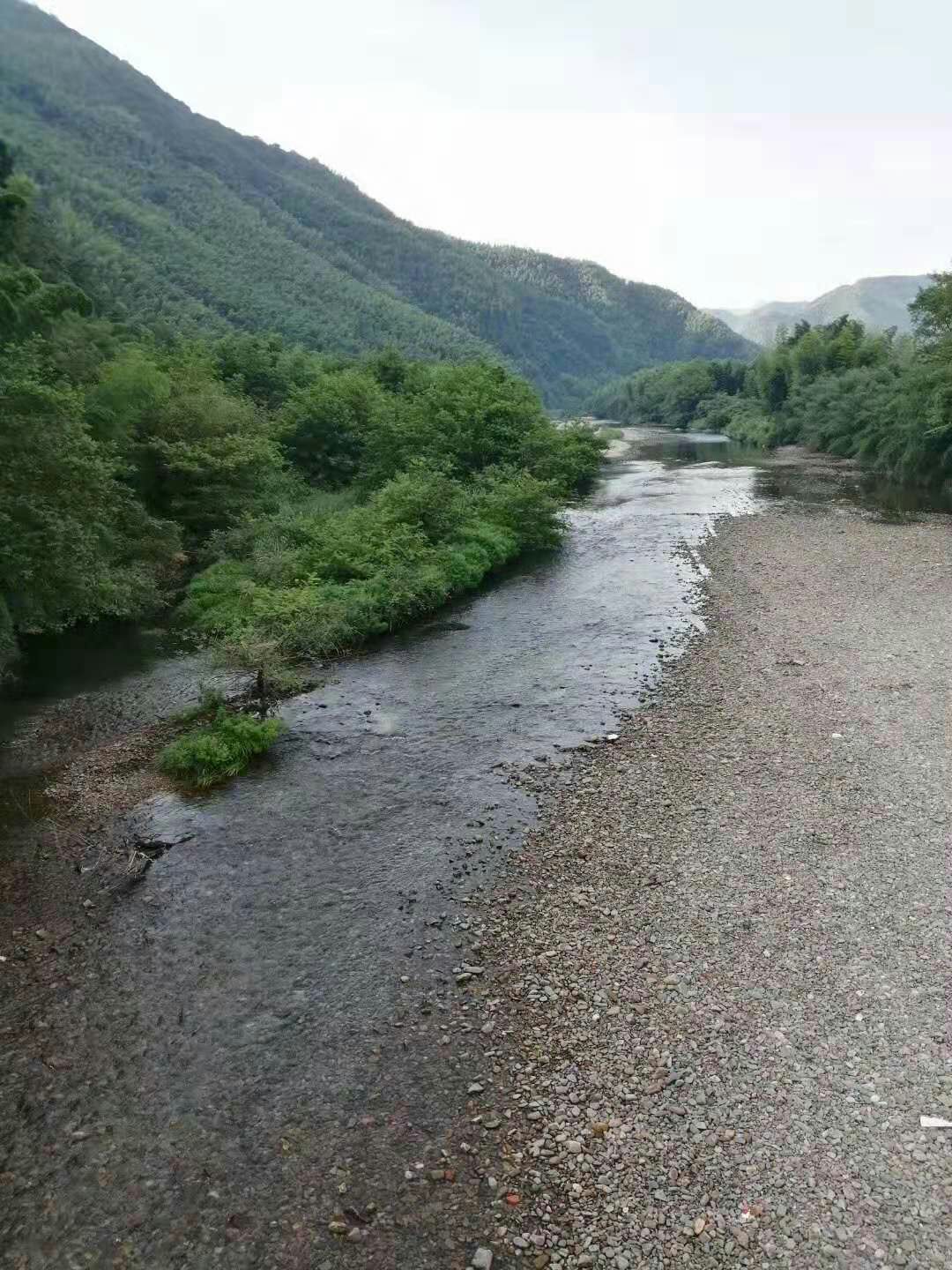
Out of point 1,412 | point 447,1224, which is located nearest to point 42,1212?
point 447,1224

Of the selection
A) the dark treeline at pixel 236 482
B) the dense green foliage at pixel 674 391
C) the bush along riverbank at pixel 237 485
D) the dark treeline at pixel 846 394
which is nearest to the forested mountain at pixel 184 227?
the dark treeline at pixel 236 482

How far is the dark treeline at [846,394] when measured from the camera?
44875 mm

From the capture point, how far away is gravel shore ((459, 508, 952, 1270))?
6.38 meters

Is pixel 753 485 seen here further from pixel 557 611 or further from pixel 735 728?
pixel 735 728

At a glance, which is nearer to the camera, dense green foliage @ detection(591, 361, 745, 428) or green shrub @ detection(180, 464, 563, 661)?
green shrub @ detection(180, 464, 563, 661)

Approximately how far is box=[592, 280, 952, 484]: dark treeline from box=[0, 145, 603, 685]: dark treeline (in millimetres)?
19860

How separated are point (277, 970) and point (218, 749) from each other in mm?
5916

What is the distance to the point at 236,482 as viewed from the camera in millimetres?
30938

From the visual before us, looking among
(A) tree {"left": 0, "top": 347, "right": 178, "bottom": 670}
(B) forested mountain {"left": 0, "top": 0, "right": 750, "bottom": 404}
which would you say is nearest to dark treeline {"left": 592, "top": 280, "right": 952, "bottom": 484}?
(B) forested mountain {"left": 0, "top": 0, "right": 750, "bottom": 404}

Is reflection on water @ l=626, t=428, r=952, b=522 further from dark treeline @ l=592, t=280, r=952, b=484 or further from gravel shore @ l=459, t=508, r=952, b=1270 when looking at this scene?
gravel shore @ l=459, t=508, r=952, b=1270

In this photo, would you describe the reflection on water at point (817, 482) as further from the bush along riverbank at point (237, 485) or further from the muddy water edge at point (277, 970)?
the muddy water edge at point (277, 970)

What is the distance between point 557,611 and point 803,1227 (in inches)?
770

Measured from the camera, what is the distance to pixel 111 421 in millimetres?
26250

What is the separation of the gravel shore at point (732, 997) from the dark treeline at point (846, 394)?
35.7m
